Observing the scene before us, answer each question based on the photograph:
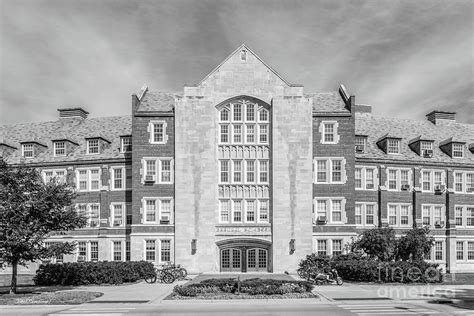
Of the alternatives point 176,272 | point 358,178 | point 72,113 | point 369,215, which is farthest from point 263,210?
point 72,113

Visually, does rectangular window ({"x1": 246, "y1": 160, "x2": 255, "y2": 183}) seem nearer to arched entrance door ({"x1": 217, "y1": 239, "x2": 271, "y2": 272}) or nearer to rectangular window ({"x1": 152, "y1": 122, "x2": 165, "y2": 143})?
arched entrance door ({"x1": 217, "y1": 239, "x2": 271, "y2": 272})

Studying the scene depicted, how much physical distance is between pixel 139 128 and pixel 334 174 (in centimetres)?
1755

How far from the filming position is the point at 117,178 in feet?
163

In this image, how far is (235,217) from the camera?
152ft


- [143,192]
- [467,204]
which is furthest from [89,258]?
[467,204]

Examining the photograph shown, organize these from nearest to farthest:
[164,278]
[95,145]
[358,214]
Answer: [164,278], [358,214], [95,145]

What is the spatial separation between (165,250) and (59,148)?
15.4m

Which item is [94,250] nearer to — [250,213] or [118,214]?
[118,214]

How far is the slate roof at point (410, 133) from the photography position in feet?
169

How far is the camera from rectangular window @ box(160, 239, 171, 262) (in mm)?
46125

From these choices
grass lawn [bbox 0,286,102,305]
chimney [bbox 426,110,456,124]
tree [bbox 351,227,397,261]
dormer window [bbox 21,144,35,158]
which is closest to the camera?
grass lawn [bbox 0,286,102,305]

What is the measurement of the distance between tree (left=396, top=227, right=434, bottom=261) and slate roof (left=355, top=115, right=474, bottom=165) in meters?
10.1

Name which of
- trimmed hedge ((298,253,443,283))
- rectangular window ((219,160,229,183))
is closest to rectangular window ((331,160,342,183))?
rectangular window ((219,160,229,183))

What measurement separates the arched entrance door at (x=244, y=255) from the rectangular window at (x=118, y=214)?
9.72m
